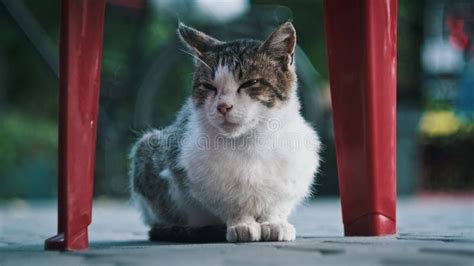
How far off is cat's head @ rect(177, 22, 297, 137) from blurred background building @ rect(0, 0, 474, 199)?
2.05 meters

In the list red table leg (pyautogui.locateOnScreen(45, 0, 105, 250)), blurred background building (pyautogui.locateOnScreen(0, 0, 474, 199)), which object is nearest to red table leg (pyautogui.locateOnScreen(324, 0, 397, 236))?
red table leg (pyautogui.locateOnScreen(45, 0, 105, 250))

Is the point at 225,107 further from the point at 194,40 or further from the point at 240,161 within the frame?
the point at 194,40

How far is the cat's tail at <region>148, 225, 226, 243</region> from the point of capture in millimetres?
2467

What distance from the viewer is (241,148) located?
2447mm

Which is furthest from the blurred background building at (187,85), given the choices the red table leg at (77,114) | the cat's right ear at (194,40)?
the red table leg at (77,114)

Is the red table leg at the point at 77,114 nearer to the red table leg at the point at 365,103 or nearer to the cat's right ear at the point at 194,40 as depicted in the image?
the cat's right ear at the point at 194,40

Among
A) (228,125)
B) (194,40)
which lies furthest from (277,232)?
(194,40)

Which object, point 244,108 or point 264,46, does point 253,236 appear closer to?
point 244,108

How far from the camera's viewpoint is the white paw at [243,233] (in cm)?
231

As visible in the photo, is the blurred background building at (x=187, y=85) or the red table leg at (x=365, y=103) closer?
the red table leg at (x=365, y=103)

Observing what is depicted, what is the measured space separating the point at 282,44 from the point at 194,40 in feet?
1.14

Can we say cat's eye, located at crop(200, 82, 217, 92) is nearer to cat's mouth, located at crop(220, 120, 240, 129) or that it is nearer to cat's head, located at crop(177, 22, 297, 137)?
cat's head, located at crop(177, 22, 297, 137)

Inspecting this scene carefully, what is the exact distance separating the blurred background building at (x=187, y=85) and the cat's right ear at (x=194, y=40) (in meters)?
1.93

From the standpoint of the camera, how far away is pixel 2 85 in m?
9.67
